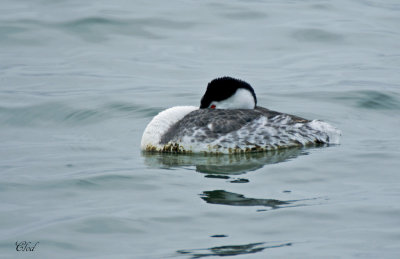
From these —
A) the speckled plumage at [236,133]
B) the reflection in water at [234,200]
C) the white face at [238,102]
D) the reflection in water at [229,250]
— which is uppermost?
the white face at [238,102]

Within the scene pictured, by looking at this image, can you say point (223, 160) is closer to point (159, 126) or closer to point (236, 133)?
point (236, 133)

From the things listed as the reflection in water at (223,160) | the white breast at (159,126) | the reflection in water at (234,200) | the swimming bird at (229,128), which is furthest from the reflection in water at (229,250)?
the white breast at (159,126)

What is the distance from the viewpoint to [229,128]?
1051 centimetres

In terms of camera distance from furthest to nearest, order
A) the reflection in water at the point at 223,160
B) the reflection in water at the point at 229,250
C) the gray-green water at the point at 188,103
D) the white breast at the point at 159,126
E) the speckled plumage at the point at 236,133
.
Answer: the white breast at the point at 159,126
the speckled plumage at the point at 236,133
the reflection in water at the point at 223,160
the gray-green water at the point at 188,103
the reflection in water at the point at 229,250

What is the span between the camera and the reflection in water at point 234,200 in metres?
8.16

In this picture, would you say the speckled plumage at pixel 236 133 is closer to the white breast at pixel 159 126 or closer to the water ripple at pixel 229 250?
the white breast at pixel 159 126

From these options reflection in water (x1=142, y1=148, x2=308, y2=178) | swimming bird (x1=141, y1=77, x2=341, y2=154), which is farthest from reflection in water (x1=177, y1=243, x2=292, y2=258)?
swimming bird (x1=141, y1=77, x2=341, y2=154)

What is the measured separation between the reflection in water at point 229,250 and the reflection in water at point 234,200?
3.46 ft

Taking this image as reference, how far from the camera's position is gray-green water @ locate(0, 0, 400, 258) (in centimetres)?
738

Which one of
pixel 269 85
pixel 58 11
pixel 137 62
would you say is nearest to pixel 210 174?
pixel 269 85

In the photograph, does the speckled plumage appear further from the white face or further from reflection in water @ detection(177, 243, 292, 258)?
reflection in water @ detection(177, 243, 292, 258)

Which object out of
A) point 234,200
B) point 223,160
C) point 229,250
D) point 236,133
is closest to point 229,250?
point 229,250

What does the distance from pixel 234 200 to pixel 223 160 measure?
1960mm

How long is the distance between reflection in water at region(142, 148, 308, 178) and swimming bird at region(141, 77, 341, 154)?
0.35ft
